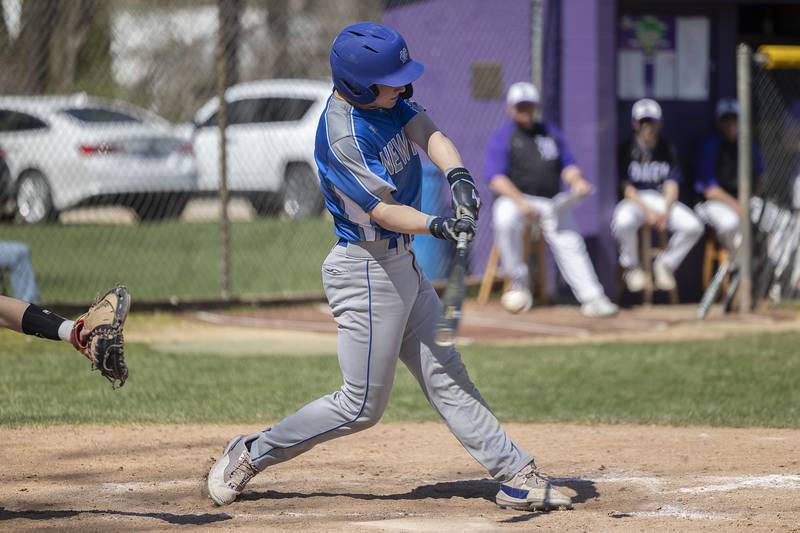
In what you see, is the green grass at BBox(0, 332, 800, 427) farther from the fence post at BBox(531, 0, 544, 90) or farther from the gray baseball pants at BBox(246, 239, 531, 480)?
the fence post at BBox(531, 0, 544, 90)

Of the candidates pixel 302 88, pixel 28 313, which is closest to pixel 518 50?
pixel 302 88

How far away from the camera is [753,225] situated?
453 inches

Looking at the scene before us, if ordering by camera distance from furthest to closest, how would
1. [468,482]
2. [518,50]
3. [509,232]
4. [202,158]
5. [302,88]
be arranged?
1. [302,88]
2. [202,158]
3. [518,50]
4. [509,232]
5. [468,482]

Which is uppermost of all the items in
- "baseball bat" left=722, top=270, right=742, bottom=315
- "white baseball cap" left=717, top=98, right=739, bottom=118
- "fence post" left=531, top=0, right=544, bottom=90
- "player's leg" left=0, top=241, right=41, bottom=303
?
"fence post" left=531, top=0, right=544, bottom=90

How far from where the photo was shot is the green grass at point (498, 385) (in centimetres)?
709

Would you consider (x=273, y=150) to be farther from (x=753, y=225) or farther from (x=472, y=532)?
(x=472, y=532)

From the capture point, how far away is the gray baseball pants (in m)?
4.71

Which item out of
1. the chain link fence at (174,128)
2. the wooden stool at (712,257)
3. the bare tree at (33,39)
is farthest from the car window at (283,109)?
the wooden stool at (712,257)

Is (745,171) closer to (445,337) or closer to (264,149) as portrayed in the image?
(264,149)

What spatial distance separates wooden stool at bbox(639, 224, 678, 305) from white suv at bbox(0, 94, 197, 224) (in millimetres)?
4651

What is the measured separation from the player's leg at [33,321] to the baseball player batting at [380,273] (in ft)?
2.77

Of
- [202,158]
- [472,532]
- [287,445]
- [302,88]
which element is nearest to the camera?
[472,532]

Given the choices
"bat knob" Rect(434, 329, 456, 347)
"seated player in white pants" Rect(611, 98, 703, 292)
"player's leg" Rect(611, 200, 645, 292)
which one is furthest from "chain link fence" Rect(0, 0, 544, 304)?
"bat knob" Rect(434, 329, 456, 347)

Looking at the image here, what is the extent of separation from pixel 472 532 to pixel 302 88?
39.8 feet
